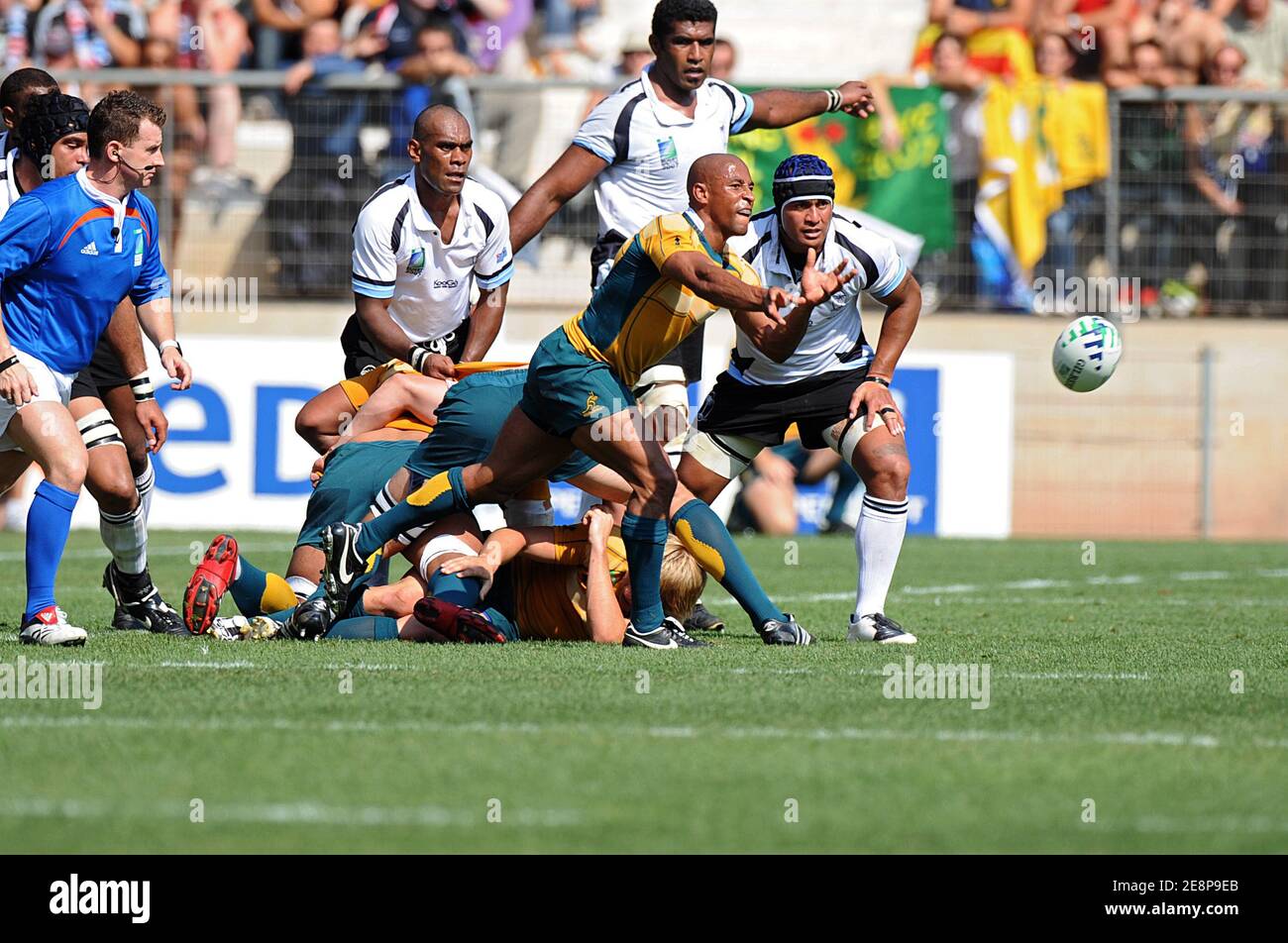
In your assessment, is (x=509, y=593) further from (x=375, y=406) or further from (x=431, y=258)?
(x=431, y=258)

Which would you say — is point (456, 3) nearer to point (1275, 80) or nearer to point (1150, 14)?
point (1150, 14)

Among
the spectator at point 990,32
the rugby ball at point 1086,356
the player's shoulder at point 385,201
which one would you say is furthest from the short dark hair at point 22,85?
the spectator at point 990,32

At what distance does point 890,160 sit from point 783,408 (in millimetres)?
8244

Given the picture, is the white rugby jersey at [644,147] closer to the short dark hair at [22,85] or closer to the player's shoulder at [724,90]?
the player's shoulder at [724,90]

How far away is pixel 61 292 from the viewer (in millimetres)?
8039

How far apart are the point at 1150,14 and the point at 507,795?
48.3ft

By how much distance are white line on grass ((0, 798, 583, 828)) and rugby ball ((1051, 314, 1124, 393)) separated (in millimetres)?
5750

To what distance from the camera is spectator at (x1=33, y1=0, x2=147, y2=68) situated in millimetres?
17203

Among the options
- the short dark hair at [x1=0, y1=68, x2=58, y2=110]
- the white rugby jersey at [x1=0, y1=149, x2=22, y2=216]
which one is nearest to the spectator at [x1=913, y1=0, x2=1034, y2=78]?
the short dark hair at [x1=0, y1=68, x2=58, y2=110]

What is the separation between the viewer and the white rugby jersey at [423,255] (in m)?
9.59

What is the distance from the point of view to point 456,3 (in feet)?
56.7

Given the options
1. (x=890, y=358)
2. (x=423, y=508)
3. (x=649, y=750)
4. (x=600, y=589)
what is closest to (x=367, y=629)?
Result: (x=423, y=508)
